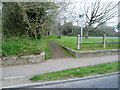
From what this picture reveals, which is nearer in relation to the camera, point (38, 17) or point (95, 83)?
point (95, 83)

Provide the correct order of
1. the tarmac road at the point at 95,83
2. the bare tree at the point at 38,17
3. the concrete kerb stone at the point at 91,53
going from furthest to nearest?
the bare tree at the point at 38,17 → the concrete kerb stone at the point at 91,53 → the tarmac road at the point at 95,83

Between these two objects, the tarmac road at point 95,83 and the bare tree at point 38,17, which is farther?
the bare tree at point 38,17

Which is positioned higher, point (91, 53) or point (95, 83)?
point (91, 53)

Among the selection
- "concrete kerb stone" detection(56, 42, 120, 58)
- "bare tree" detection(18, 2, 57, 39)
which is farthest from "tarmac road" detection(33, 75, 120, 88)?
"bare tree" detection(18, 2, 57, 39)

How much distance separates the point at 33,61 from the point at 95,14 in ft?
42.2

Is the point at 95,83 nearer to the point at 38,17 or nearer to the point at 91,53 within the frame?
the point at 91,53

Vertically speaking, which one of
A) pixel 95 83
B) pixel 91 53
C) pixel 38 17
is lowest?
pixel 95 83

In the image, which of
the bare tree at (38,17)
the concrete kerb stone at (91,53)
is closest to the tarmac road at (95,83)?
the concrete kerb stone at (91,53)

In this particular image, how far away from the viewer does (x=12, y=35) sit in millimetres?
7734

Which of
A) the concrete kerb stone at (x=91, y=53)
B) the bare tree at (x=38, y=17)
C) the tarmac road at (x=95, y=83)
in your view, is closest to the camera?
the tarmac road at (x=95, y=83)

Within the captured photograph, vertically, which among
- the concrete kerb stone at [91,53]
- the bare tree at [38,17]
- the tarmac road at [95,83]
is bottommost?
the tarmac road at [95,83]

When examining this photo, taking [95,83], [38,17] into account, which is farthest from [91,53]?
[38,17]

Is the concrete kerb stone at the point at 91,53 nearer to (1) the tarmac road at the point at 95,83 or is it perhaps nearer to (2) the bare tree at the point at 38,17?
(1) the tarmac road at the point at 95,83

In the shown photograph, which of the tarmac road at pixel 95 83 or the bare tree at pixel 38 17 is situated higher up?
the bare tree at pixel 38 17
